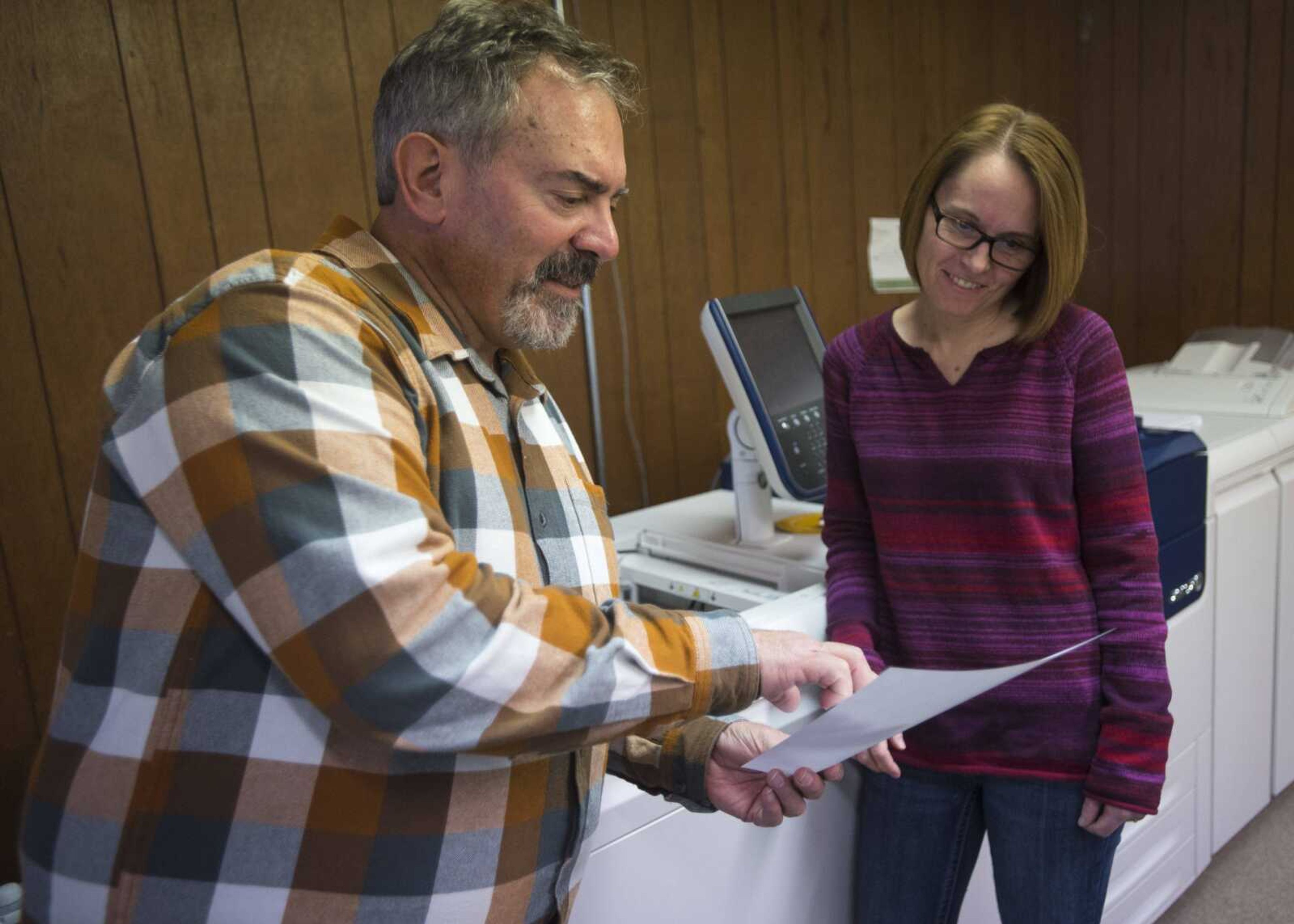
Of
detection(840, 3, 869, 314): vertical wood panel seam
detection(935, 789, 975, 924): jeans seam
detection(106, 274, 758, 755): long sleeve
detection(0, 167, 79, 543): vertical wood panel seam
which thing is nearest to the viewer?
detection(106, 274, 758, 755): long sleeve

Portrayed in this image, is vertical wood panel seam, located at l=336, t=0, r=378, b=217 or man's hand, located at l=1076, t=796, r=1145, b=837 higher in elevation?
vertical wood panel seam, located at l=336, t=0, r=378, b=217

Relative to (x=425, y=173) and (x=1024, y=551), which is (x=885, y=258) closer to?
(x=1024, y=551)

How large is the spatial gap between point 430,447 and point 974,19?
8.65 feet

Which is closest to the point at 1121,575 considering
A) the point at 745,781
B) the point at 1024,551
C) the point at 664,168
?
the point at 1024,551

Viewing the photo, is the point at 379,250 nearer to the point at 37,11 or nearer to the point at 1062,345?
the point at 1062,345

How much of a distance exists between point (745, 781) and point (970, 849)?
1.59 feet

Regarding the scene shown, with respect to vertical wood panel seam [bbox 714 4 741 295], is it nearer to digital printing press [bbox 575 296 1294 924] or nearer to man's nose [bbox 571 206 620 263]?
digital printing press [bbox 575 296 1294 924]

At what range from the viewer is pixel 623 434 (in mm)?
2174

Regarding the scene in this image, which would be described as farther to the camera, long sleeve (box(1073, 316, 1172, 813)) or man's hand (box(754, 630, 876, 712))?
long sleeve (box(1073, 316, 1172, 813))

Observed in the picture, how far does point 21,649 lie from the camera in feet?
4.82

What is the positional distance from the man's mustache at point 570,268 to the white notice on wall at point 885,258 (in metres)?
1.88

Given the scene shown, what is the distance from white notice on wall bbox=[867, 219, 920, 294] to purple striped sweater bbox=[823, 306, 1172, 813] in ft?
4.82

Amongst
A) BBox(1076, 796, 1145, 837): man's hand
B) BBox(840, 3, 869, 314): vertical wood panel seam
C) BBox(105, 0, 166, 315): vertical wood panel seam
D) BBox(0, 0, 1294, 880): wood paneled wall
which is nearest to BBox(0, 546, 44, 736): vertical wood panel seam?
BBox(0, 0, 1294, 880): wood paneled wall

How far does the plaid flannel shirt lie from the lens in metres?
0.59
